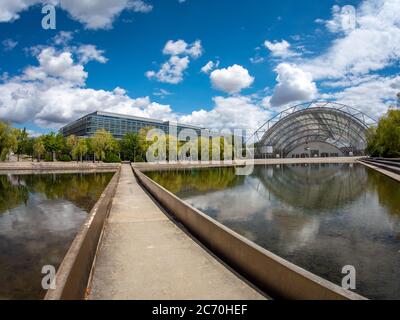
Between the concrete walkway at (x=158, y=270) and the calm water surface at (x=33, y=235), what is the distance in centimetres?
166

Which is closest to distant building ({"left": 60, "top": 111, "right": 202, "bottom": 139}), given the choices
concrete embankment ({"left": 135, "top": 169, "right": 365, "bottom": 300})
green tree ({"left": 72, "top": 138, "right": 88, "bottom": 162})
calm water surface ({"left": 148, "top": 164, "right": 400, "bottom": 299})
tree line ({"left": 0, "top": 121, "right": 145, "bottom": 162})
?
tree line ({"left": 0, "top": 121, "right": 145, "bottom": 162})

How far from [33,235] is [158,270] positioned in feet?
24.7

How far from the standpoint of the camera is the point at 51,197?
72.1 ft

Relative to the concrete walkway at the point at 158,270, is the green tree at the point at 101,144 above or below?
above

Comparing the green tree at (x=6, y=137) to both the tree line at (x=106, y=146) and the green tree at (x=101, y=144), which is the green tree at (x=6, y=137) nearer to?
the tree line at (x=106, y=146)

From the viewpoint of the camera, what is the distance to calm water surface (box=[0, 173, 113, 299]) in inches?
286

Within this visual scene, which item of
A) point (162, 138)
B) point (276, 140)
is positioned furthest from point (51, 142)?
point (276, 140)

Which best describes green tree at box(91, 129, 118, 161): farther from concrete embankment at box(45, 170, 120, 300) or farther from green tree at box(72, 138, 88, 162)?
concrete embankment at box(45, 170, 120, 300)

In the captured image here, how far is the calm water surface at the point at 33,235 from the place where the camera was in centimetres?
725

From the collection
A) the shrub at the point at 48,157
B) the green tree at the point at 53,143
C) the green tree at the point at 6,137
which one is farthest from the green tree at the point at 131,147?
the green tree at the point at 6,137

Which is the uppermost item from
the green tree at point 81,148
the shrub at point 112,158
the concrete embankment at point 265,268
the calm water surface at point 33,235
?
the green tree at point 81,148

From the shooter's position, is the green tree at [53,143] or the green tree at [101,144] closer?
the green tree at [101,144]

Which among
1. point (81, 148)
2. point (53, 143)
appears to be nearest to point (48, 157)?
point (53, 143)
